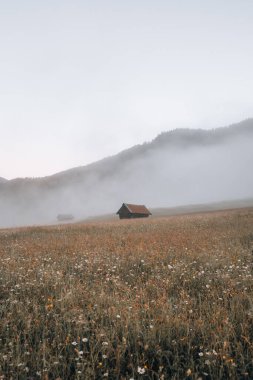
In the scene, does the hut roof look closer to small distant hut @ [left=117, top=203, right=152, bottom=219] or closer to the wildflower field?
small distant hut @ [left=117, top=203, right=152, bottom=219]

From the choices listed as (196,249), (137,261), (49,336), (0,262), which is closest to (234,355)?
(49,336)

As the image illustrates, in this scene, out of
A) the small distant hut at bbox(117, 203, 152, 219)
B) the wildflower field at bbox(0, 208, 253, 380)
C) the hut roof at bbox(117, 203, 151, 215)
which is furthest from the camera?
the hut roof at bbox(117, 203, 151, 215)

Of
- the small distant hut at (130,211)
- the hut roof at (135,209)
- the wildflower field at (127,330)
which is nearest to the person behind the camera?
the wildflower field at (127,330)

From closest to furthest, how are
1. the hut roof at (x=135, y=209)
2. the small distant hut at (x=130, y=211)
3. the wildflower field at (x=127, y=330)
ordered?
the wildflower field at (x=127, y=330)
the small distant hut at (x=130, y=211)
the hut roof at (x=135, y=209)

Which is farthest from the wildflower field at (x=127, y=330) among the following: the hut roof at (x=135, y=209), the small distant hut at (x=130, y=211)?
the hut roof at (x=135, y=209)

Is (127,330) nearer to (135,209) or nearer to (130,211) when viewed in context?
(130,211)

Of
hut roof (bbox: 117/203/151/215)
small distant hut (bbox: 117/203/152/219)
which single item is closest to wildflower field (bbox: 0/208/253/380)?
small distant hut (bbox: 117/203/152/219)

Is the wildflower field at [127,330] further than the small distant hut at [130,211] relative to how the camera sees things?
No

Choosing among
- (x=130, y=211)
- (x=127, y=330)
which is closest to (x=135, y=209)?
(x=130, y=211)

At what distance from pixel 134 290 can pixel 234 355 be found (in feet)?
8.86

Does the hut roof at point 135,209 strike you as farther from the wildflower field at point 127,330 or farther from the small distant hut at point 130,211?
the wildflower field at point 127,330

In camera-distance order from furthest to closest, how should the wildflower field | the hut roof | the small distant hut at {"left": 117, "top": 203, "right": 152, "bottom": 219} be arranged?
the hut roof < the small distant hut at {"left": 117, "top": 203, "right": 152, "bottom": 219} < the wildflower field

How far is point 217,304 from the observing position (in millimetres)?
5035

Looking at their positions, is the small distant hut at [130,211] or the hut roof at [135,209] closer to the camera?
the small distant hut at [130,211]
